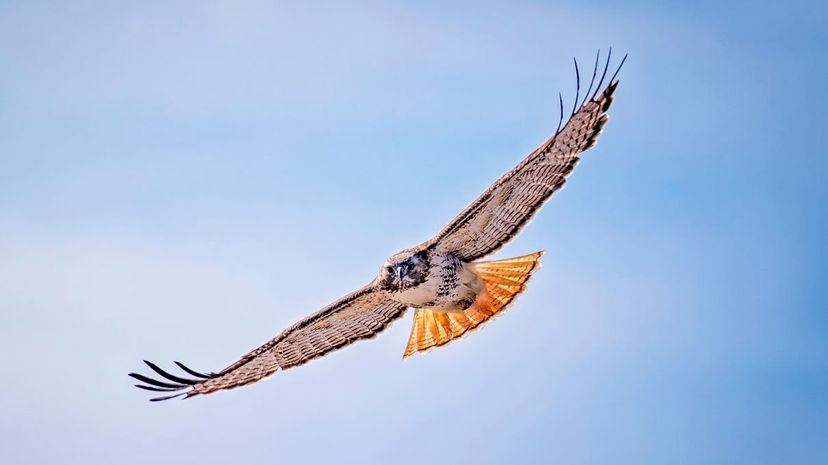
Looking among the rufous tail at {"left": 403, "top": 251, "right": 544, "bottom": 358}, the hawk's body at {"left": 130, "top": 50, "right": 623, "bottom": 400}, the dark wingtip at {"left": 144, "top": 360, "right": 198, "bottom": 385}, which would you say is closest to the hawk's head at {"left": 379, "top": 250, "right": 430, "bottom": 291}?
the hawk's body at {"left": 130, "top": 50, "right": 623, "bottom": 400}

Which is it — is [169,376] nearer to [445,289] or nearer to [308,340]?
[308,340]

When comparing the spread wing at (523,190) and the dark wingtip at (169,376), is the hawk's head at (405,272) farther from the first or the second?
the dark wingtip at (169,376)

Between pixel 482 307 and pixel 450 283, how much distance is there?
0.56 meters

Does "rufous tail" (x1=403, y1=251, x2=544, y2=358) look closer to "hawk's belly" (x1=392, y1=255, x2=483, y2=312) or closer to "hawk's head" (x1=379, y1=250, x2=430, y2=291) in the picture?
"hawk's belly" (x1=392, y1=255, x2=483, y2=312)

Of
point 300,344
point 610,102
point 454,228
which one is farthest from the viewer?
point 300,344

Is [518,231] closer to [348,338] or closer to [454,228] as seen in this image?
[454,228]

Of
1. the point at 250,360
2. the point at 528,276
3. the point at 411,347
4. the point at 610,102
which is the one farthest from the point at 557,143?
the point at 250,360

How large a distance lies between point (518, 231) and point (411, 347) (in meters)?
1.95

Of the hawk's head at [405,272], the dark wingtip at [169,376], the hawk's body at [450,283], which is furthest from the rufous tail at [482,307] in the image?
the dark wingtip at [169,376]

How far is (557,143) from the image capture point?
13695 mm

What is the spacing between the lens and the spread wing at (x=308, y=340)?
49.5ft

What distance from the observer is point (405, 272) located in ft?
47.2

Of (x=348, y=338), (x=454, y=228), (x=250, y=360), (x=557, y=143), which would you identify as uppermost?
(x=557, y=143)

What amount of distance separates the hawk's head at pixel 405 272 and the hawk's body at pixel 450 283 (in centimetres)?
1
